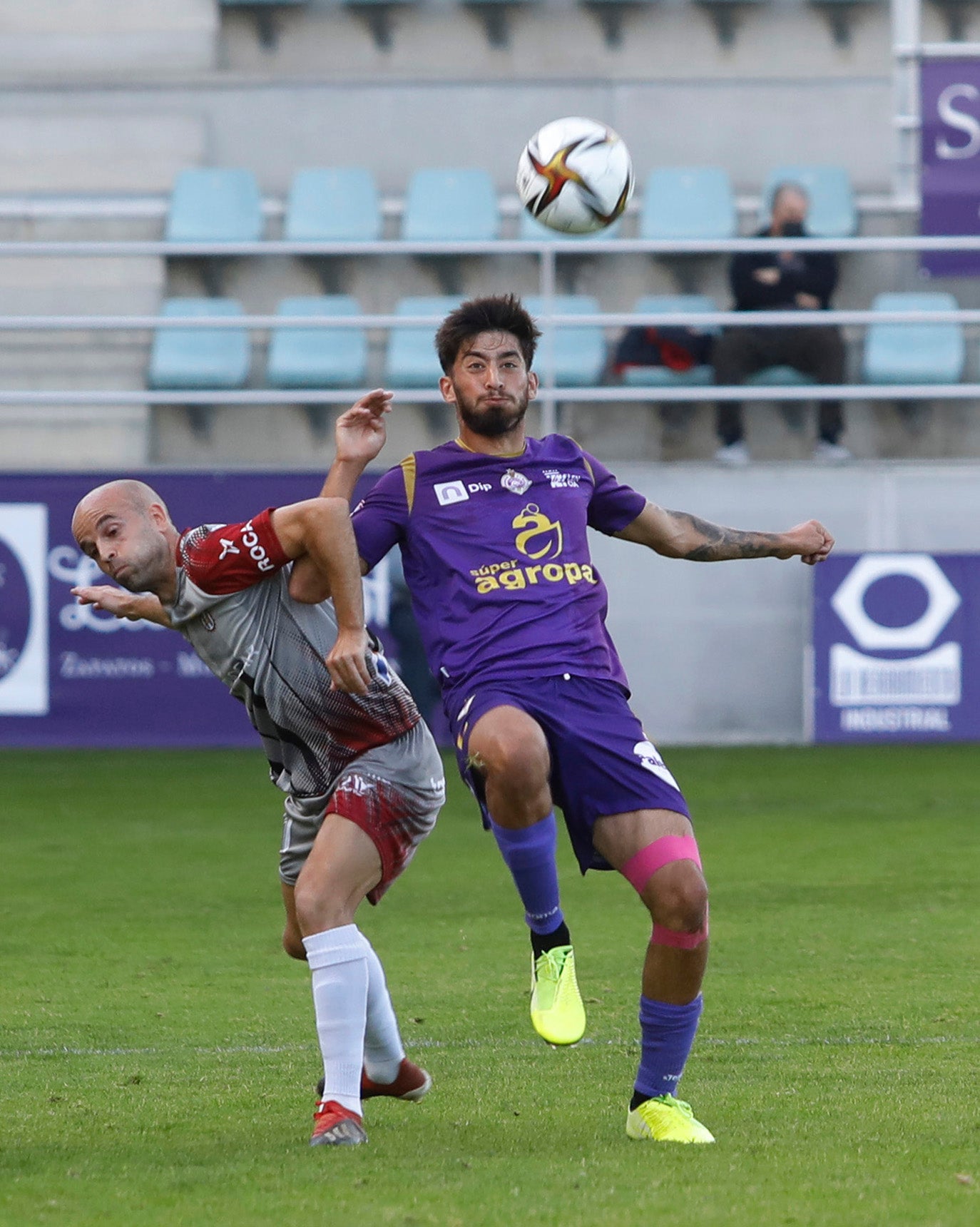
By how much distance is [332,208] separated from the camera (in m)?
15.5

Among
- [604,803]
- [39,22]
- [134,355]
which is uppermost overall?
[39,22]

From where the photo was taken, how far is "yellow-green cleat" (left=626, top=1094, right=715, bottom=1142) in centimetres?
438

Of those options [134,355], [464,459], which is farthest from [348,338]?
[464,459]

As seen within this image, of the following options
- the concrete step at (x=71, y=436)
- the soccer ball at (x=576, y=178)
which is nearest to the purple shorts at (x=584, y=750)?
the soccer ball at (x=576, y=178)

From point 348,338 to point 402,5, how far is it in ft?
15.4

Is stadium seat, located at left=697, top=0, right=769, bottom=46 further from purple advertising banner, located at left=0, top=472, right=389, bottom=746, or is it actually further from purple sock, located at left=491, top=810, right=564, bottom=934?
purple sock, located at left=491, top=810, right=564, bottom=934

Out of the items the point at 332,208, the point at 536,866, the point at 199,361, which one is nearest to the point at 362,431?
the point at 536,866

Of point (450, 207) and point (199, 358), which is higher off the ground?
point (450, 207)

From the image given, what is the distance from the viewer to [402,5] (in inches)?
691

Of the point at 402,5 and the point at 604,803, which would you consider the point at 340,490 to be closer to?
the point at 604,803

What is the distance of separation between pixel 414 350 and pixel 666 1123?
10512 mm

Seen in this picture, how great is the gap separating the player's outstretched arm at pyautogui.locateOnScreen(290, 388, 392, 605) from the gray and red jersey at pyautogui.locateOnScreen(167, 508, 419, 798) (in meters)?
0.05

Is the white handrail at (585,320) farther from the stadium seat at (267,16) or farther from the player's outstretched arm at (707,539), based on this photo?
the player's outstretched arm at (707,539)

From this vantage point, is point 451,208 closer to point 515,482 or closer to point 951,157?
point 951,157
